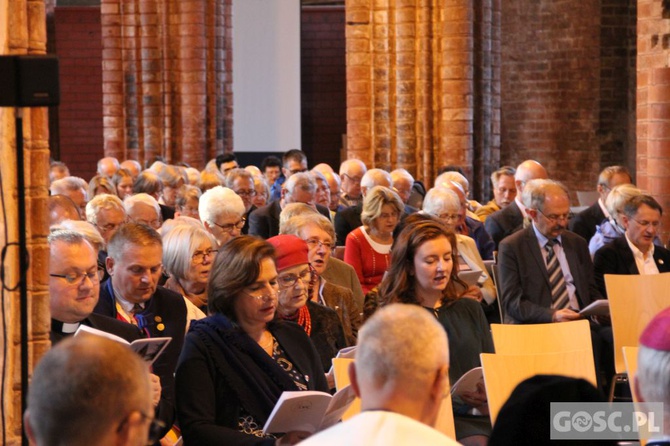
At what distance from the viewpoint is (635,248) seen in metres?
7.83

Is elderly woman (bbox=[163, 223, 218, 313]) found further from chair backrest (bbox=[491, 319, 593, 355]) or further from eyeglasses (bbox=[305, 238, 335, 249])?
→ chair backrest (bbox=[491, 319, 593, 355])

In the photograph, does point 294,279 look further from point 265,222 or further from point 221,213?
point 265,222

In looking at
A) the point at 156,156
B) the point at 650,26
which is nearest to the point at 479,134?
the point at 650,26

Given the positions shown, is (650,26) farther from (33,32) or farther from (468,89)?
(33,32)

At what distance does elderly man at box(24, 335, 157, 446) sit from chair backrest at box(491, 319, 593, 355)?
10.5 ft

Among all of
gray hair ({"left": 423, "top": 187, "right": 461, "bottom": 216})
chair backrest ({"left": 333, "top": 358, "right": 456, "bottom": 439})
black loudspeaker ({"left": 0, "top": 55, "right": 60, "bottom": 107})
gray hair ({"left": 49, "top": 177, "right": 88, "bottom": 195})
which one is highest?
black loudspeaker ({"left": 0, "top": 55, "right": 60, "bottom": 107})

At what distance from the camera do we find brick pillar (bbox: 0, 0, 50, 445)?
3945 mm

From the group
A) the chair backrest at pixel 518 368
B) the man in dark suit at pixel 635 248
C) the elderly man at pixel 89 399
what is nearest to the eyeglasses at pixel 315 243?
the chair backrest at pixel 518 368

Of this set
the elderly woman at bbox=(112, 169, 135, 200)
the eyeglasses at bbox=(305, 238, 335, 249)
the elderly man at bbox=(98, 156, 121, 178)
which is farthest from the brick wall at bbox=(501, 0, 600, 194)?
the eyeglasses at bbox=(305, 238, 335, 249)

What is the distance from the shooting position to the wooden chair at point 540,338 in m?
5.29

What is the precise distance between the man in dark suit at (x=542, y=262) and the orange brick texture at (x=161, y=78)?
35.1ft

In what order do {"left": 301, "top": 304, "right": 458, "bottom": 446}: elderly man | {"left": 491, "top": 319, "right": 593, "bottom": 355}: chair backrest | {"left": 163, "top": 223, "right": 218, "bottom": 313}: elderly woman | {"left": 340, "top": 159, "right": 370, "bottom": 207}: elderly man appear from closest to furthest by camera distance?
1. {"left": 301, "top": 304, "right": 458, "bottom": 446}: elderly man
2. {"left": 491, "top": 319, "right": 593, "bottom": 355}: chair backrest
3. {"left": 163, "top": 223, "right": 218, "bottom": 313}: elderly woman
4. {"left": 340, "top": 159, "right": 370, "bottom": 207}: elderly man

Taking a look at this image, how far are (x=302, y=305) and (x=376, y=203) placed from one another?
9.48ft

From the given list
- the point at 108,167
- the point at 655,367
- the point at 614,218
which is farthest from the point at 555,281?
the point at 108,167
